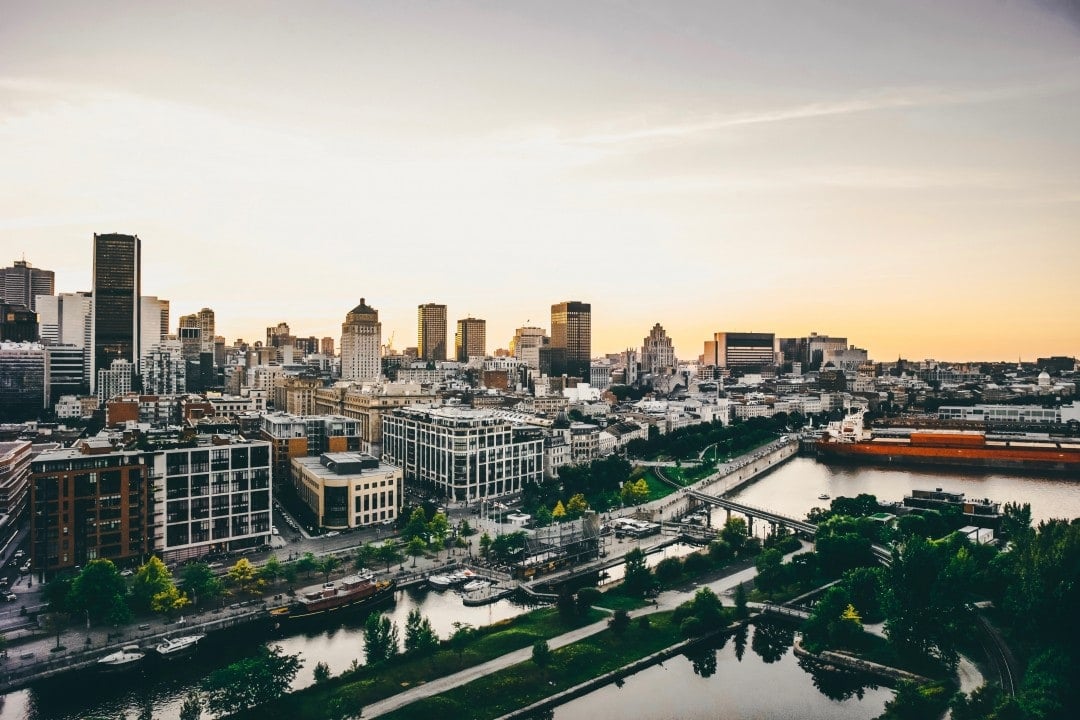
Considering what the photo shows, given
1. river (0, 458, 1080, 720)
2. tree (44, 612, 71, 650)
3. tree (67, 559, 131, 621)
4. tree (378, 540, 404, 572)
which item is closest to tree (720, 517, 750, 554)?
river (0, 458, 1080, 720)

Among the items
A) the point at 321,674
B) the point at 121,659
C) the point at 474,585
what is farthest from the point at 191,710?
the point at 474,585

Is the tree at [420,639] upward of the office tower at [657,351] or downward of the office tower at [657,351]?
downward

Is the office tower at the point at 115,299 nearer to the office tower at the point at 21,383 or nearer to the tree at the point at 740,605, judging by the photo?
the office tower at the point at 21,383

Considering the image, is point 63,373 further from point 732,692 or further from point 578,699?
point 732,692

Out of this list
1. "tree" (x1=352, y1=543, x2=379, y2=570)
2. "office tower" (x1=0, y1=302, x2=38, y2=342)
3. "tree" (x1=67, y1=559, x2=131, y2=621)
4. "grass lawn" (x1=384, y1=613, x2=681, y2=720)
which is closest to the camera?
"grass lawn" (x1=384, y1=613, x2=681, y2=720)

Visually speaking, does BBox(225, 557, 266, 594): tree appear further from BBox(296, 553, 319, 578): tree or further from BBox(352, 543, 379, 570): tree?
BBox(352, 543, 379, 570): tree

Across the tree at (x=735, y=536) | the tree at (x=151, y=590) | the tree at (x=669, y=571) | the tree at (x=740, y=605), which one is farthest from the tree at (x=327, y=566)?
the tree at (x=735, y=536)
